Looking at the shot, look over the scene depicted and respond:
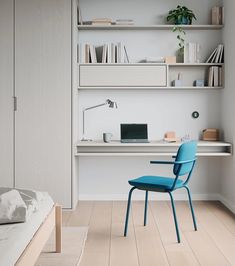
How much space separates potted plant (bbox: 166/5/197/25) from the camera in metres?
4.92

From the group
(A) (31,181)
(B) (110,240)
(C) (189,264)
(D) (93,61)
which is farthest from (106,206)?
(C) (189,264)

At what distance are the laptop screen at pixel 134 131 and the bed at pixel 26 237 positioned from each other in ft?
6.88

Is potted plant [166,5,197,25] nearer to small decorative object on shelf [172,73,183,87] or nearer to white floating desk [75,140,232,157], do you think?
small decorative object on shelf [172,73,183,87]

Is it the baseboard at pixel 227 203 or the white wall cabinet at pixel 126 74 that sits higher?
the white wall cabinet at pixel 126 74

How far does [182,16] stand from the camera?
4922mm

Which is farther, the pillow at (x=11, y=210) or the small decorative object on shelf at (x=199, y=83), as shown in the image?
the small decorative object on shelf at (x=199, y=83)

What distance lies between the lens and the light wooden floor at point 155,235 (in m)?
3.04

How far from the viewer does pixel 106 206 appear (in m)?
4.80

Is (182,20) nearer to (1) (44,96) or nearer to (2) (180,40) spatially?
(2) (180,40)

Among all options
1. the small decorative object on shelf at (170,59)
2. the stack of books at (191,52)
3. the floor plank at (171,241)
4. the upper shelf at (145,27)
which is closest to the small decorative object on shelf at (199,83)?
the stack of books at (191,52)

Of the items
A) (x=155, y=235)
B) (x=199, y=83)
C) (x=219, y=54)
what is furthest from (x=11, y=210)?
(x=219, y=54)

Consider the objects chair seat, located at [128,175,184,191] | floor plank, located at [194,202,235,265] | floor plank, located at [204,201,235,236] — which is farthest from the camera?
floor plank, located at [204,201,235,236]

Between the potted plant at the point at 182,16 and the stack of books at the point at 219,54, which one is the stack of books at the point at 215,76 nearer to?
the stack of books at the point at 219,54

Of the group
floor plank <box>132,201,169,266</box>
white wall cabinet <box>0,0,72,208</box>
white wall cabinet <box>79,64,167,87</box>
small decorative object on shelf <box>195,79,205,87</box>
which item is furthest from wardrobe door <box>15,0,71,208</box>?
small decorative object on shelf <box>195,79,205,87</box>
